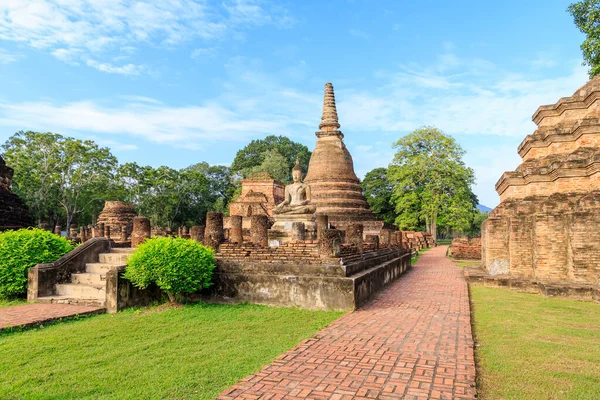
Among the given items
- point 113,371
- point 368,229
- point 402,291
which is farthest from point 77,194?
point 113,371

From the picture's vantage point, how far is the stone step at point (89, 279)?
8.56 m

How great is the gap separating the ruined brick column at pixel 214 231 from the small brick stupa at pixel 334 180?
15.6m

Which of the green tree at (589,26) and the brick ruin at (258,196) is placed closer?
the green tree at (589,26)

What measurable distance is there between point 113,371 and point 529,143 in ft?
44.1

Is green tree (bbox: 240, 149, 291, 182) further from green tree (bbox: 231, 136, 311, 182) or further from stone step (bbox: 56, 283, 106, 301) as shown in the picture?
stone step (bbox: 56, 283, 106, 301)

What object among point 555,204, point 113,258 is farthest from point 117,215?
point 555,204

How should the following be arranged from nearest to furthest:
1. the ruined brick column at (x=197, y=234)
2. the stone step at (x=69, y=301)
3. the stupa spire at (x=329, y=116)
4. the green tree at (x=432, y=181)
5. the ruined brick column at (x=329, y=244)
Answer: the stone step at (x=69, y=301)
the ruined brick column at (x=329, y=244)
the ruined brick column at (x=197, y=234)
the stupa spire at (x=329, y=116)
the green tree at (x=432, y=181)

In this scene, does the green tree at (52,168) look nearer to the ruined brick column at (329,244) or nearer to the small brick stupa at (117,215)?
the small brick stupa at (117,215)

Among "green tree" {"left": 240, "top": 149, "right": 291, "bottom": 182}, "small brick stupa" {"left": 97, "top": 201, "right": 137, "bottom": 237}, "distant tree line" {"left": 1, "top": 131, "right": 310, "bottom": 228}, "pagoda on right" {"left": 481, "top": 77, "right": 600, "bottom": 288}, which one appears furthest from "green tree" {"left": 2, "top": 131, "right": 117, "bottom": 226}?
"pagoda on right" {"left": 481, "top": 77, "right": 600, "bottom": 288}

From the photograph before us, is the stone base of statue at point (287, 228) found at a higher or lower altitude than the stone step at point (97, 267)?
higher

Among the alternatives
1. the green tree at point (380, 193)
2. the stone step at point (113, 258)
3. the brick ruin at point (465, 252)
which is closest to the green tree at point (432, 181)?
the green tree at point (380, 193)

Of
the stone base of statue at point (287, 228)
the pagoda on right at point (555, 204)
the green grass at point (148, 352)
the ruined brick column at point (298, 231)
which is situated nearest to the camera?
the green grass at point (148, 352)

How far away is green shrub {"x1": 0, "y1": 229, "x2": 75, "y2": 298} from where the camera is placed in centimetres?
808

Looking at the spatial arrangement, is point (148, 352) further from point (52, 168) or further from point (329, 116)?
point (52, 168)
